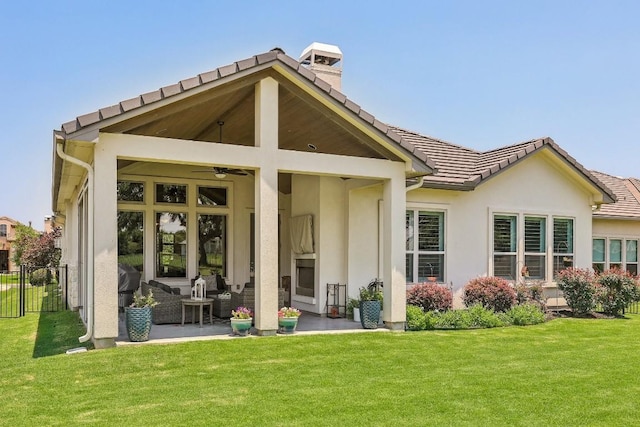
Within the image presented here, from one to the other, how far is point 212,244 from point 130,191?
2.49 meters

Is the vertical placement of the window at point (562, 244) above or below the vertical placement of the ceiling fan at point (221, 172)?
below

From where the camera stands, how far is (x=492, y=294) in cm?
1345

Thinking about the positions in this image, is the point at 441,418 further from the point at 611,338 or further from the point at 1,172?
the point at 1,172

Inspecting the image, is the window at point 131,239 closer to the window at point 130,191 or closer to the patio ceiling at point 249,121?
the window at point 130,191

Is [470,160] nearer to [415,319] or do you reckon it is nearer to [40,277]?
[415,319]

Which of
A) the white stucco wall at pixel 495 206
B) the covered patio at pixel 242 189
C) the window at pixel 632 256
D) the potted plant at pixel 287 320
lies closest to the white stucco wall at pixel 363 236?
the covered patio at pixel 242 189

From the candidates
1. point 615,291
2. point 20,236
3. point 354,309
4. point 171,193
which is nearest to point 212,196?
point 171,193

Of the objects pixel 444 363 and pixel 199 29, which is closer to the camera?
pixel 444 363

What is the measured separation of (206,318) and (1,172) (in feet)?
94.1

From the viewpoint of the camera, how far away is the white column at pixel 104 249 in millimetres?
Answer: 8859

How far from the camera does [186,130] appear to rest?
40.0ft

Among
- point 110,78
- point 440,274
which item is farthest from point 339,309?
point 110,78

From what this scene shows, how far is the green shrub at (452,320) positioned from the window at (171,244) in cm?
664

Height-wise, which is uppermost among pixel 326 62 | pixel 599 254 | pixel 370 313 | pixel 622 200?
pixel 326 62
